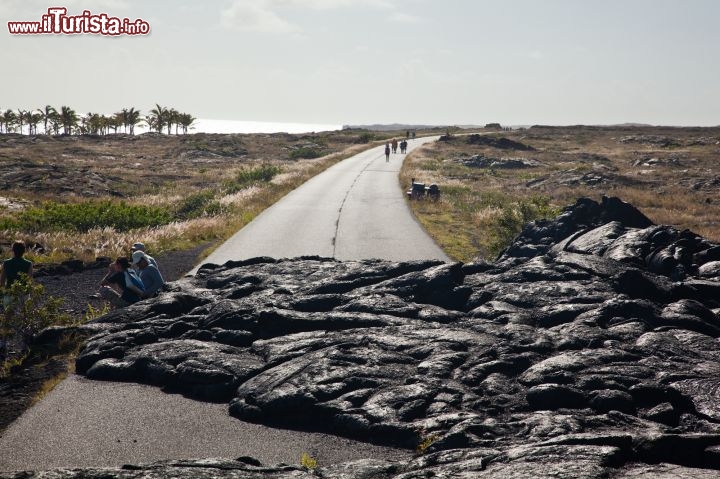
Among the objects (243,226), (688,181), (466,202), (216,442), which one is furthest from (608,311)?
(688,181)

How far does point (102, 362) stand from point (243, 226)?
64.4 ft

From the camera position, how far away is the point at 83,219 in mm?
33469

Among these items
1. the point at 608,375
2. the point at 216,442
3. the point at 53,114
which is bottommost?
the point at 216,442

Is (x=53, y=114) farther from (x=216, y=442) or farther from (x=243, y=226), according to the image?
(x=216, y=442)

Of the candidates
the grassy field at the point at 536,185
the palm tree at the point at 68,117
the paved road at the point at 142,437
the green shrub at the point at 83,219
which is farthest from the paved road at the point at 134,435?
the palm tree at the point at 68,117

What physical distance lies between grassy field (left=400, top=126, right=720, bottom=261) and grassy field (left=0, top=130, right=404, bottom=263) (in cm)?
1063

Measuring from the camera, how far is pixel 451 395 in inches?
411

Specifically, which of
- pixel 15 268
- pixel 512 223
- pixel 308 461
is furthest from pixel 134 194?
pixel 308 461

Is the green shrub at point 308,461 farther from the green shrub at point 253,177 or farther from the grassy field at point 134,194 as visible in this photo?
the green shrub at point 253,177

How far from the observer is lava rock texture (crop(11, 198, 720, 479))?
7.85m

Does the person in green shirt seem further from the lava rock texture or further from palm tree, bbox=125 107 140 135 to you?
palm tree, bbox=125 107 140 135

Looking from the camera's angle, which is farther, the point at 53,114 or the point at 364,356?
the point at 53,114

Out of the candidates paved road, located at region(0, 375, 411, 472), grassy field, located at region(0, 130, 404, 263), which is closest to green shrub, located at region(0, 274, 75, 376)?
paved road, located at region(0, 375, 411, 472)

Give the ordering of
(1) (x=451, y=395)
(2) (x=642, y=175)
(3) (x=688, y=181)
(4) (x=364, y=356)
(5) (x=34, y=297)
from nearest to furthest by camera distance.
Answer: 1. (1) (x=451, y=395)
2. (4) (x=364, y=356)
3. (5) (x=34, y=297)
4. (3) (x=688, y=181)
5. (2) (x=642, y=175)
